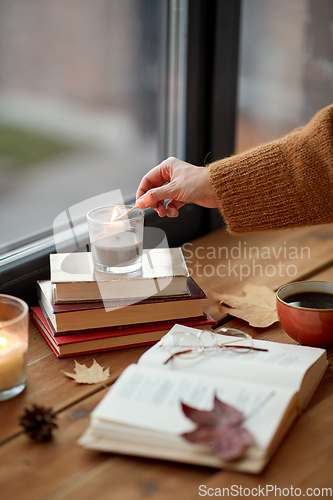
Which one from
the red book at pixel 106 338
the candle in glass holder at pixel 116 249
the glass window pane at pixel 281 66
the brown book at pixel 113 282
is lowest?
the red book at pixel 106 338

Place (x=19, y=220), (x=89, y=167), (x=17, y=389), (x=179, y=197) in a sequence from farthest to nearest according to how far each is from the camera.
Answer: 1. (x=89, y=167)
2. (x=19, y=220)
3. (x=179, y=197)
4. (x=17, y=389)

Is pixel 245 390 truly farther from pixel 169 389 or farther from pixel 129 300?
pixel 129 300

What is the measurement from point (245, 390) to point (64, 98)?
0.76 meters

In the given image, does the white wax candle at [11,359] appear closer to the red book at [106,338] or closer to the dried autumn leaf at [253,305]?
the red book at [106,338]

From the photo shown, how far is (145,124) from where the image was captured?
4.23ft

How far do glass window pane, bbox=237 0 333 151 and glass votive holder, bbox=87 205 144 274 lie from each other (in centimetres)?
71

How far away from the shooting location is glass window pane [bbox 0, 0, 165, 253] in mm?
969

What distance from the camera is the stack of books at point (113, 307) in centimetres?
81

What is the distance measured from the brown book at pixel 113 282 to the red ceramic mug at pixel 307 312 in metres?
0.18

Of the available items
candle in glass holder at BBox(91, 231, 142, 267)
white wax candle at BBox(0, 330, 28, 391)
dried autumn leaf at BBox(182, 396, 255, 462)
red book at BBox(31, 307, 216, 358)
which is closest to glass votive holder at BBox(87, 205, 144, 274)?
candle in glass holder at BBox(91, 231, 142, 267)

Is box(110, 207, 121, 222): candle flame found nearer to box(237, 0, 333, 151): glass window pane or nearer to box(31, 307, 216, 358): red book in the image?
box(31, 307, 216, 358): red book

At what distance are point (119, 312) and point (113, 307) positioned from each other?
0.02 metres

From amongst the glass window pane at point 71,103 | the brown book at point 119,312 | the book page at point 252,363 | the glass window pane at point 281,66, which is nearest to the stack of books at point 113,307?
the brown book at point 119,312

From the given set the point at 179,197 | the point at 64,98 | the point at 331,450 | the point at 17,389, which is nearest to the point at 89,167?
the point at 64,98
